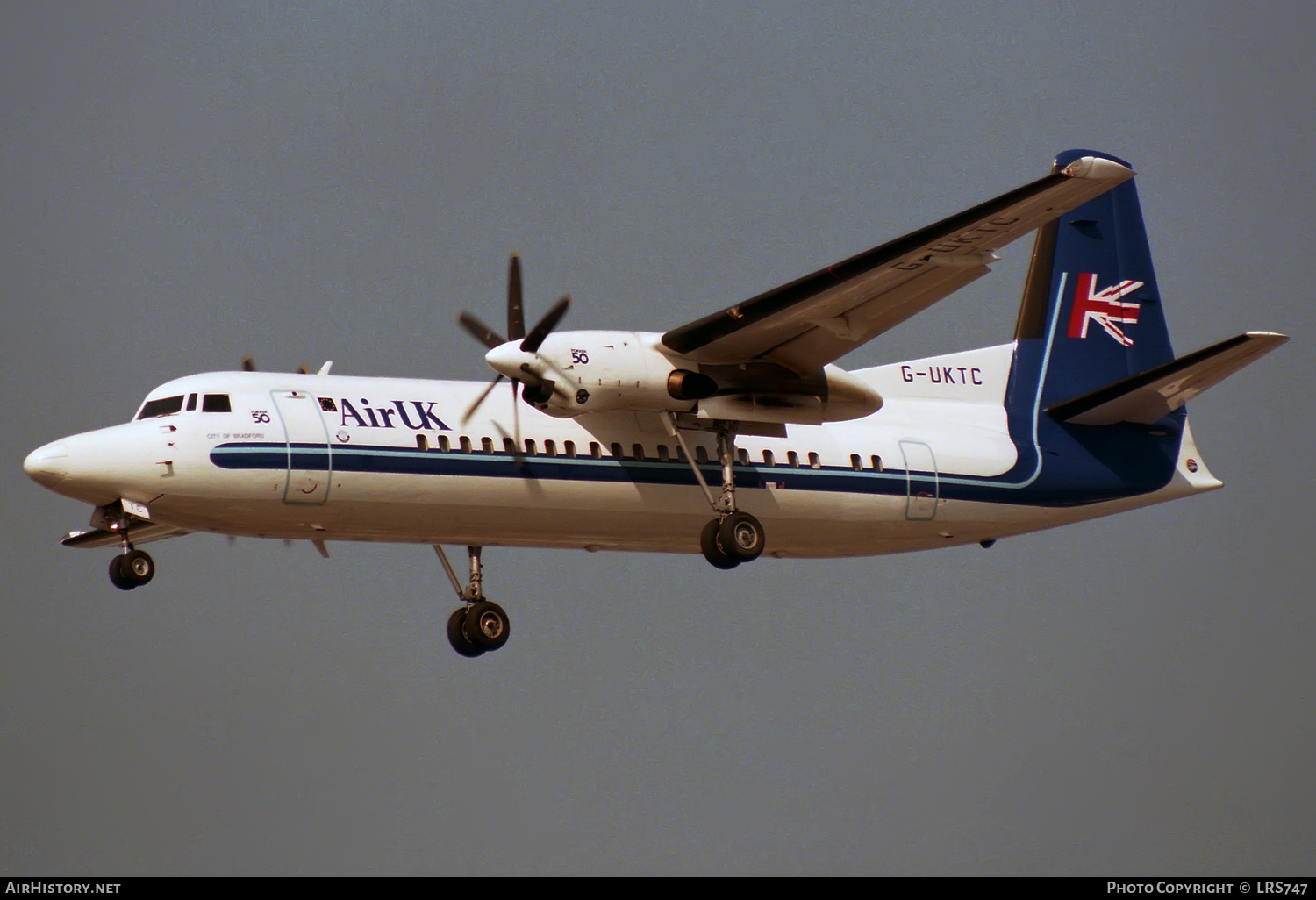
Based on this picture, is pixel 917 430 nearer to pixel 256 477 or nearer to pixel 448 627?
pixel 448 627

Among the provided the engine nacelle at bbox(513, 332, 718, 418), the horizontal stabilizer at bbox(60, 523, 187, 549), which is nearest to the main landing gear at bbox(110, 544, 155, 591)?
the horizontal stabilizer at bbox(60, 523, 187, 549)

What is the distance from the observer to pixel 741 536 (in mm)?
18734

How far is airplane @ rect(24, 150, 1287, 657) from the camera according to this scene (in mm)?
17125

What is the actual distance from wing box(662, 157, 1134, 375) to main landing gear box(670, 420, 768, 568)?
0.92 meters

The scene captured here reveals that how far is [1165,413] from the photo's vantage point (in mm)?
21531

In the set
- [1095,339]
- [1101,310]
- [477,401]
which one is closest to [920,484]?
[1095,339]

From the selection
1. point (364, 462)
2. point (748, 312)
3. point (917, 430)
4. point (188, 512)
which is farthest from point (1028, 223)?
point (188, 512)

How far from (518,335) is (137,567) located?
461cm

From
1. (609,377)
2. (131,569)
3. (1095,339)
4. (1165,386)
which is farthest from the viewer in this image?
(1095,339)

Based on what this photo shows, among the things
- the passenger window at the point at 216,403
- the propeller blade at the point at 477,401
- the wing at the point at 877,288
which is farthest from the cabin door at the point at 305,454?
the wing at the point at 877,288

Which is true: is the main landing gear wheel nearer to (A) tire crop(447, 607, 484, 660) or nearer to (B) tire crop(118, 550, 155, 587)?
(B) tire crop(118, 550, 155, 587)

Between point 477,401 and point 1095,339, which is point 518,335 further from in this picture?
point 1095,339

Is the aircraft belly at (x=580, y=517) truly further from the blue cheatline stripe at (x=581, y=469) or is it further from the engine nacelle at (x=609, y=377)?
the engine nacelle at (x=609, y=377)

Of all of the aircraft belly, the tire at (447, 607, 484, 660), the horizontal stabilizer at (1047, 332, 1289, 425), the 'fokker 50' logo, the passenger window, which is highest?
the 'fokker 50' logo
